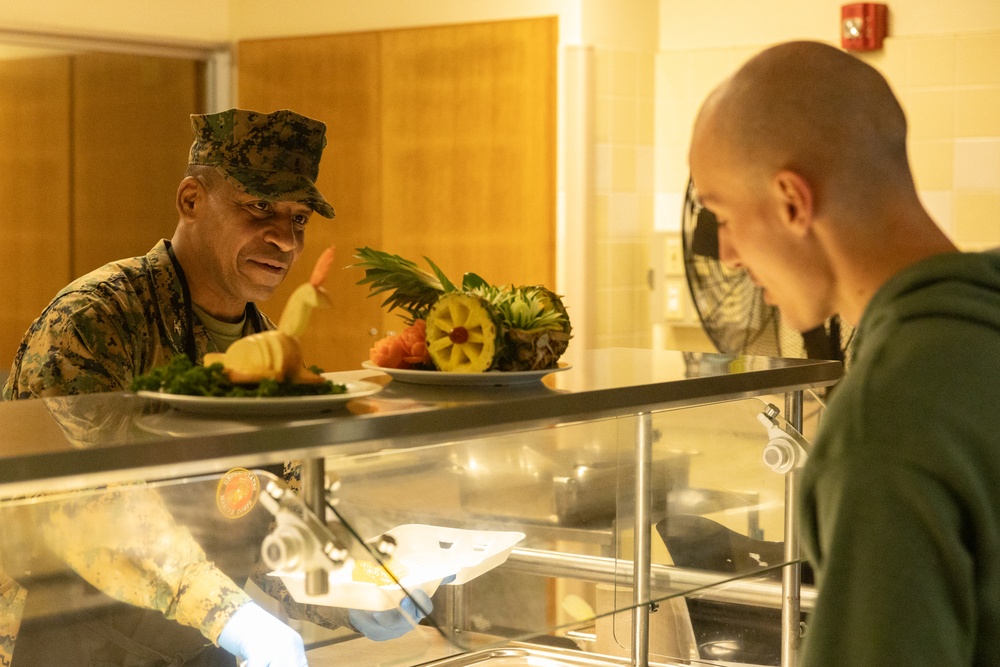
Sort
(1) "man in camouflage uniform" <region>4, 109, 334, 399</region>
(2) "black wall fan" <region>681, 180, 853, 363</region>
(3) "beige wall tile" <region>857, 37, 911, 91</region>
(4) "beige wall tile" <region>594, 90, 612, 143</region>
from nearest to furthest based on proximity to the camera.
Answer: (1) "man in camouflage uniform" <region>4, 109, 334, 399</region>, (2) "black wall fan" <region>681, 180, 853, 363</region>, (3) "beige wall tile" <region>857, 37, 911, 91</region>, (4) "beige wall tile" <region>594, 90, 612, 143</region>

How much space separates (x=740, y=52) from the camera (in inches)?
151

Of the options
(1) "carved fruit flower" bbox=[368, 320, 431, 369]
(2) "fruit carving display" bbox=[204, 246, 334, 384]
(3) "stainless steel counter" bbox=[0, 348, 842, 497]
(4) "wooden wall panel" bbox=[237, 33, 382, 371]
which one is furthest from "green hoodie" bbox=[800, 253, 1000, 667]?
(4) "wooden wall panel" bbox=[237, 33, 382, 371]

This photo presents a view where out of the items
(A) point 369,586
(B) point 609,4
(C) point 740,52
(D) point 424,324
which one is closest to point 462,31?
(B) point 609,4

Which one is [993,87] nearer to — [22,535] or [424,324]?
[424,324]

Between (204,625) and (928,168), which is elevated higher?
(928,168)

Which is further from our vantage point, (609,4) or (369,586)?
(609,4)

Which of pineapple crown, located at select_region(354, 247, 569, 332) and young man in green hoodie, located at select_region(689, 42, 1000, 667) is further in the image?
pineapple crown, located at select_region(354, 247, 569, 332)

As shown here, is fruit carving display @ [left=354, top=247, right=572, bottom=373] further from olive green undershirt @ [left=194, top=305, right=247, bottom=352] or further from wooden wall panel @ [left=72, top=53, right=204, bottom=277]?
wooden wall panel @ [left=72, top=53, right=204, bottom=277]

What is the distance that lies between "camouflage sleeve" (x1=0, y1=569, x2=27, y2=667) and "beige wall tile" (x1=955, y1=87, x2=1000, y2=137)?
312 centimetres

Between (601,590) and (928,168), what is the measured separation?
2.61m

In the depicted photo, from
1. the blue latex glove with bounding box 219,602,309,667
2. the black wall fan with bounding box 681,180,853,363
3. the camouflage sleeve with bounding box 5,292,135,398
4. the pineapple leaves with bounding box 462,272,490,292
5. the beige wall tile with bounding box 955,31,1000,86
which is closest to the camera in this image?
the blue latex glove with bounding box 219,602,309,667

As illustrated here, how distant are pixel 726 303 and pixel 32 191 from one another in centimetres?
237

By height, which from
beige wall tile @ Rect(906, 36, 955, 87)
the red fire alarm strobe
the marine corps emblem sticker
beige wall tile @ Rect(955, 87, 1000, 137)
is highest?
the red fire alarm strobe

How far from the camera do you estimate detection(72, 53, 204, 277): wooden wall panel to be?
430 centimetres
